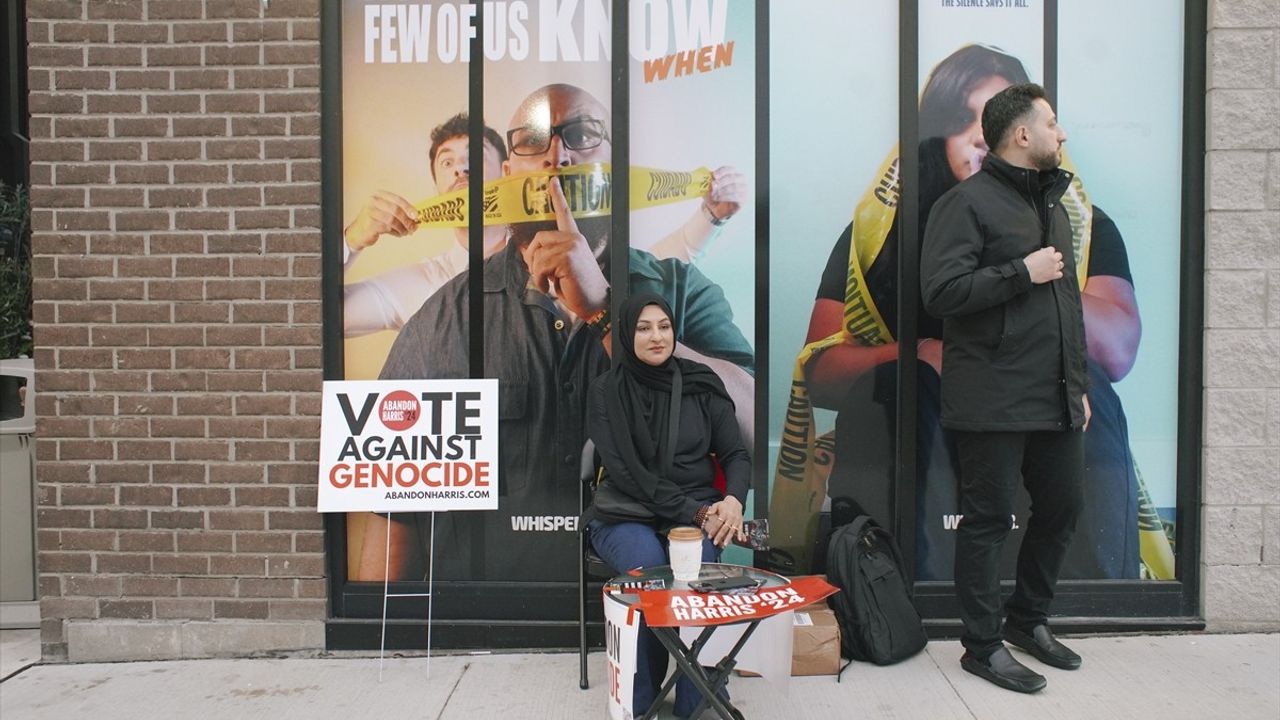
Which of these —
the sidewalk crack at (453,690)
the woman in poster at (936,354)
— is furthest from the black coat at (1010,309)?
the sidewalk crack at (453,690)

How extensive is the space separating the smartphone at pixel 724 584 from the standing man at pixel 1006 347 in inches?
47.2

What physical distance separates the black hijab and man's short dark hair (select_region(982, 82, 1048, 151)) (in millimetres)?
1455

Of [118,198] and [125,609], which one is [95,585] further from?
[118,198]

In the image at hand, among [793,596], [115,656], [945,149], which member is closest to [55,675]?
[115,656]

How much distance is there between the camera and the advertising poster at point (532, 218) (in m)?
4.14

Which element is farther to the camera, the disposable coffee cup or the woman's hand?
the woman's hand

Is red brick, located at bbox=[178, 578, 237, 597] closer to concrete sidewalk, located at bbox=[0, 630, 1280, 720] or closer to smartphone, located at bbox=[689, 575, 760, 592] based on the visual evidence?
concrete sidewalk, located at bbox=[0, 630, 1280, 720]

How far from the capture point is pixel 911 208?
4133 millimetres

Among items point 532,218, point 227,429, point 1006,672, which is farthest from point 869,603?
point 227,429

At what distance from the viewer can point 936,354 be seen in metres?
4.19

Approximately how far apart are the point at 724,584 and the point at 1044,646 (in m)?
1.72

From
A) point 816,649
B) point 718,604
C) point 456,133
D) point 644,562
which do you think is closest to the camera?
point 718,604

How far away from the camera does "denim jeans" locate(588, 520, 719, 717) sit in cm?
320

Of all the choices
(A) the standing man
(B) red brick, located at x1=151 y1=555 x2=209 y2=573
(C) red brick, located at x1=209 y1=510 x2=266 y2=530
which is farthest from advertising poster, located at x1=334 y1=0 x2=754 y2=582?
(A) the standing man
